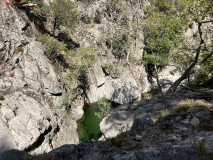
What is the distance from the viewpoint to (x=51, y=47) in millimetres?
32125

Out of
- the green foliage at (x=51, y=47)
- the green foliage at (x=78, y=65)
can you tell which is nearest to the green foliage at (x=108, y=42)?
the green foliage at (x=78, y=65)

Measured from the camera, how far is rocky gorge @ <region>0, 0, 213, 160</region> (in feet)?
16.6

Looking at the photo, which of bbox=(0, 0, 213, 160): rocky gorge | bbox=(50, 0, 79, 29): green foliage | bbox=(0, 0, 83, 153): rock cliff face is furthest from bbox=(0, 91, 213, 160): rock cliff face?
bbox=(50, 0, 79, 29): green foliage

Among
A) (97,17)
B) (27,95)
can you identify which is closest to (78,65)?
(27,95)

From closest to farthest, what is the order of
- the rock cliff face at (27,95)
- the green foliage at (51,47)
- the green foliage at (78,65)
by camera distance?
the rock cliff face at (27,95) < the green foliage at (51,47) < the green foliage at (78,65)

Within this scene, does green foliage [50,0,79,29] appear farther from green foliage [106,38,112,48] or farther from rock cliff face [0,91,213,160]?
rock cliff face [0,91,213,160]

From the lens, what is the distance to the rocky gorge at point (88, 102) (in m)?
5.05

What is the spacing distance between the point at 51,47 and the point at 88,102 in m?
19.3

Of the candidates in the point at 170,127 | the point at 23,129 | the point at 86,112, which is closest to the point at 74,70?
the point at 86,112

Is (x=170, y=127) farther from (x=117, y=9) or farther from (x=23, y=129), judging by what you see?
(x=117, y=9)

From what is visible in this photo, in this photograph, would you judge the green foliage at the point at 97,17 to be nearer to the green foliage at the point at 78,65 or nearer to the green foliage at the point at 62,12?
the green foliage at the point at 62,12

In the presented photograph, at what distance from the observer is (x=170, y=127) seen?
628 centimetres

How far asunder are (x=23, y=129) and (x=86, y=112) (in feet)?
62.9

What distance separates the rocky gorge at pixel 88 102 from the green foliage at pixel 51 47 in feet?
2.64
